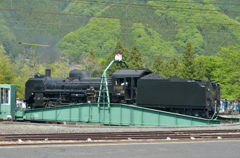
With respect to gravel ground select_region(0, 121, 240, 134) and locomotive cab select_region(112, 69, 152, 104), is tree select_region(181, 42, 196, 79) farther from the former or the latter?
gravel ground select_region(0, 121, 240, 134)

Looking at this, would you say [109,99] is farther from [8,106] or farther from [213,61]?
[213,61]

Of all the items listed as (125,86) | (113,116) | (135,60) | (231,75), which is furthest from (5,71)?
(135,60)

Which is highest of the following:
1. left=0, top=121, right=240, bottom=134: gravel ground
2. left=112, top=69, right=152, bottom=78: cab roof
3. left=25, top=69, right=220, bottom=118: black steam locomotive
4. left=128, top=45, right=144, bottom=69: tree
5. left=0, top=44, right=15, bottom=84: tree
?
left=128, top=45, right=144, bottom=69: tree

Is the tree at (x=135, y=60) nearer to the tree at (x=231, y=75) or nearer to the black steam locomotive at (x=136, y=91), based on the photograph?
the tree at (x=231, y=75)

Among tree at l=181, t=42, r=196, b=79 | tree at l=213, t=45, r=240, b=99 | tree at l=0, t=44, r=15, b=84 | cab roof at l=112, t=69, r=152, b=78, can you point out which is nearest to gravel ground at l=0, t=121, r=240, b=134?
cab roof at l=112, t=69, r=152, b=78

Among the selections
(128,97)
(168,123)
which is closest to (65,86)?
(128,97)

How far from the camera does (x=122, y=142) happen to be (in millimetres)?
14242

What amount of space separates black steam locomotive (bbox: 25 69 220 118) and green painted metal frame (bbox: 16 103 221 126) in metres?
1.45

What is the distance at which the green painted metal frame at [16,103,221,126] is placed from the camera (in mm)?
21763

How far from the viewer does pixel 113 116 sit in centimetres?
2322

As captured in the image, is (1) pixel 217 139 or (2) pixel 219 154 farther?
(1) pixel 217 139

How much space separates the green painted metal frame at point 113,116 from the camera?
21763 mm

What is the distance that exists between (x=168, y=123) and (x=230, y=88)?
2261 centimetres

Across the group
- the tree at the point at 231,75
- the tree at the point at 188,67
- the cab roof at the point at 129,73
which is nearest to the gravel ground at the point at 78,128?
the cab roof at the point at 129,73
